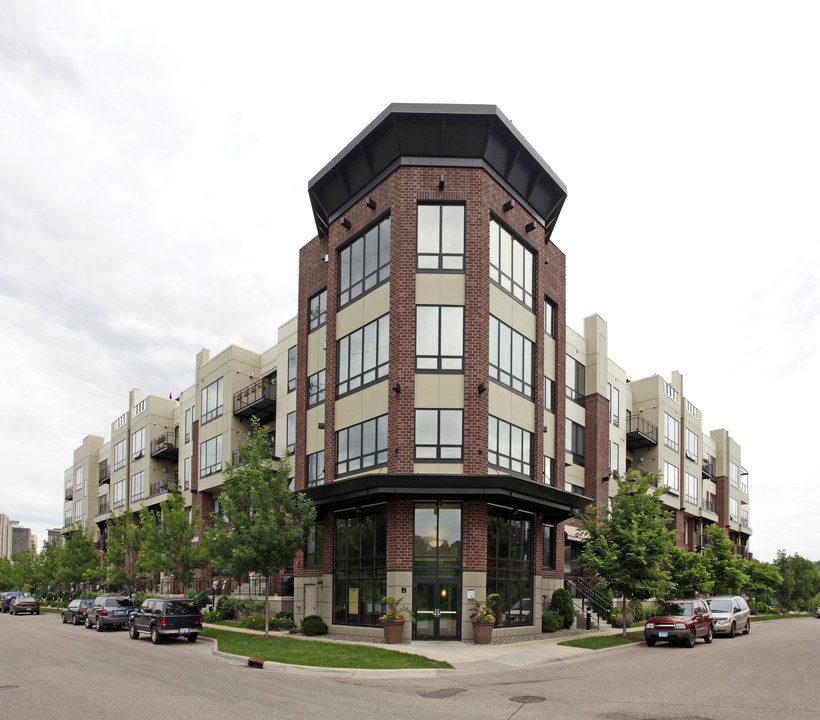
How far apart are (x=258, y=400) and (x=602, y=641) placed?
78.0 ft

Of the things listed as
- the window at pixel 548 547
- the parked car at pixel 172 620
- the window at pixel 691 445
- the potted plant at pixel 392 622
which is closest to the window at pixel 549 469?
the window at pixel 548 547

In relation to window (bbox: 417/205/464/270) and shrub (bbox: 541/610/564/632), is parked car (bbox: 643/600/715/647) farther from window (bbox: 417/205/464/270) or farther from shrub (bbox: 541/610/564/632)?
window (bbox: 417/205/464/270)

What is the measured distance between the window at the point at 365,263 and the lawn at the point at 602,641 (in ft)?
49.9

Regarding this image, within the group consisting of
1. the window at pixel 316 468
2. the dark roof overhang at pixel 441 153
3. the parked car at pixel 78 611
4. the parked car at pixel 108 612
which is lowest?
the parked car at pixel 78 611

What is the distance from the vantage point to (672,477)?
5166 centimetres

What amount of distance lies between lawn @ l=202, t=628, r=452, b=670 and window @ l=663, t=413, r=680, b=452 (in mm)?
33683

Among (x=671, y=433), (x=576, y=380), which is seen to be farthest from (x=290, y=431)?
(x=671, y=433)

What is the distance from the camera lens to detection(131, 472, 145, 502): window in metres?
59.0

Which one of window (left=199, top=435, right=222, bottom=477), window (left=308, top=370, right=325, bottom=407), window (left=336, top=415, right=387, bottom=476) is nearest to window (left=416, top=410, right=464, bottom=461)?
window (left=336, top=415, right=387, bottom=476)

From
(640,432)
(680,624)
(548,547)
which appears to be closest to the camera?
(680,624)

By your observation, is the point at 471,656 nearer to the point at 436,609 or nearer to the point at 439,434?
the point at 436,609

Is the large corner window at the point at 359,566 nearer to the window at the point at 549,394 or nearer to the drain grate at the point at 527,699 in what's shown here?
the window at the point at 549,394

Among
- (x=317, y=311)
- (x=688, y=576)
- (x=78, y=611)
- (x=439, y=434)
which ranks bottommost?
(x=78, y=611)

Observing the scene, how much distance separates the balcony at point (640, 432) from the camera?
158 feet
